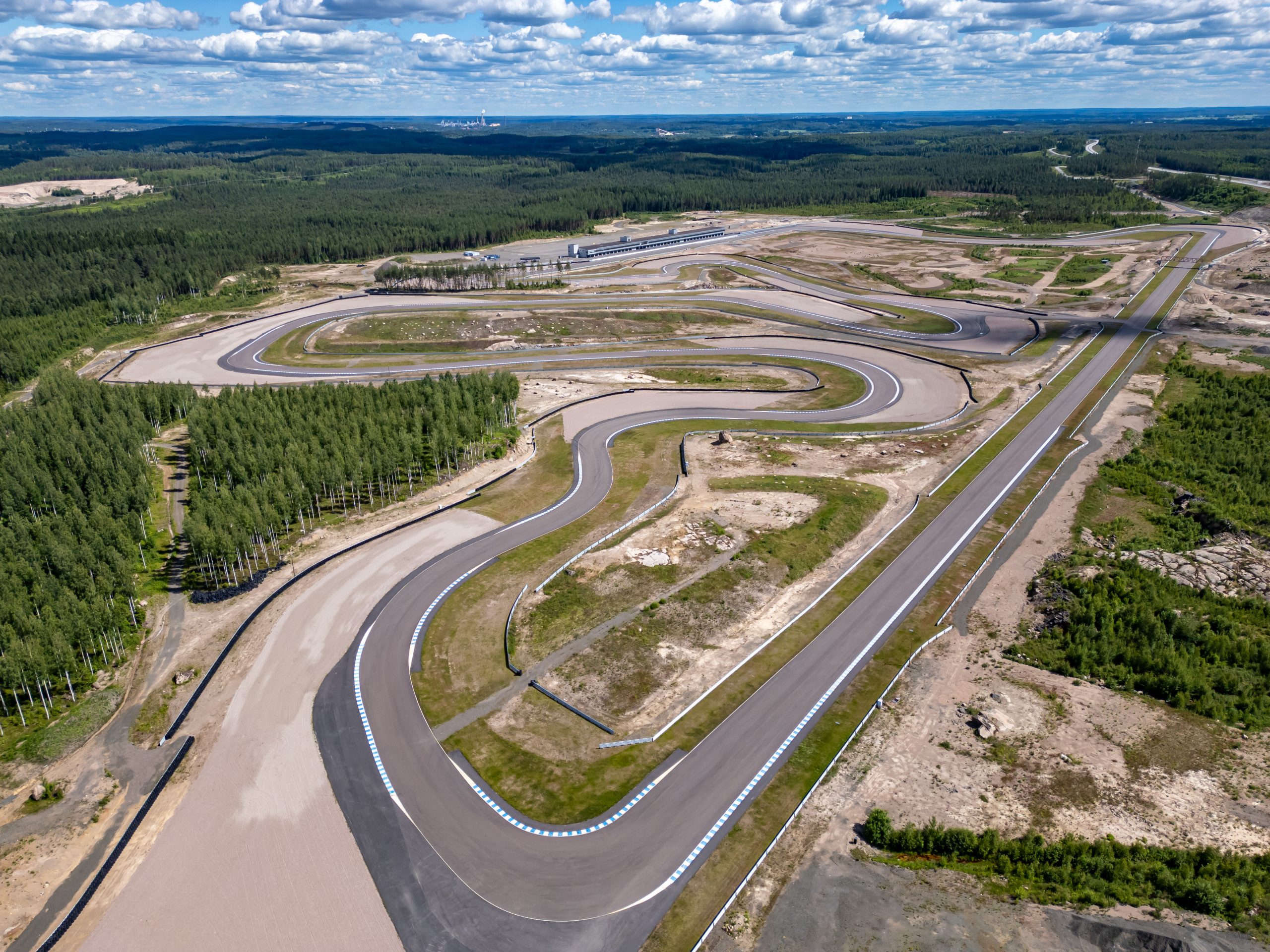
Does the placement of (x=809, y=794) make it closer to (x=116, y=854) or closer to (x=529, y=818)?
(x=529, y=818)

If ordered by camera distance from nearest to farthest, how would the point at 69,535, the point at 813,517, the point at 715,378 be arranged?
the point at 69,535, the point at 813,517, the point at 715,378

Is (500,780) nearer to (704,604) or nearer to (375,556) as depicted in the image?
(704,604)

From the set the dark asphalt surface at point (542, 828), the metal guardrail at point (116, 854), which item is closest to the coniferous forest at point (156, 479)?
the metal guardrail at point (116, 854)

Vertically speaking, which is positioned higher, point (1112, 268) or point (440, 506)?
point (1112, 268)

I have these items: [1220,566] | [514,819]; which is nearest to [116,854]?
[514,819]

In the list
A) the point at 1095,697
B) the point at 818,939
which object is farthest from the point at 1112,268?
the point at 818,939

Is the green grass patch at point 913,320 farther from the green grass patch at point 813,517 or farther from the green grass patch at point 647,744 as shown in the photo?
the green grass patch at point 647,744

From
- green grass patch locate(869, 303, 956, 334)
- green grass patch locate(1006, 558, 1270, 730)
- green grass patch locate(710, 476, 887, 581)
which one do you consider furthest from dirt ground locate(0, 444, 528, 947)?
green grass patch locate(869, 303, 956, 334)
